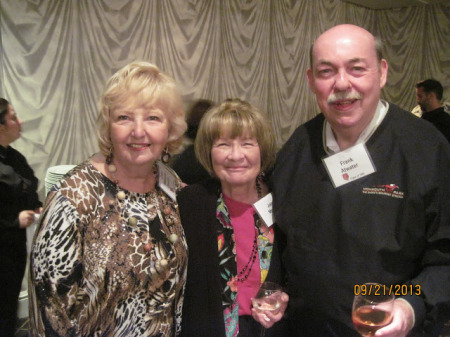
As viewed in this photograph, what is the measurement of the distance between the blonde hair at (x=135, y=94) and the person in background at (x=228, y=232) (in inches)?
10.5

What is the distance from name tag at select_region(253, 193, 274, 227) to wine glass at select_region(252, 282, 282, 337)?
280mm

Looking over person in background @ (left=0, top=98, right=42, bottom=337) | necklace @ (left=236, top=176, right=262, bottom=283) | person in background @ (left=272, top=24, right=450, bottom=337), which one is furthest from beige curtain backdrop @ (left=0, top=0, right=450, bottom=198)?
person in background @ (left=272, top=24, right=450, bottom=337)

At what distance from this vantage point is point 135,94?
156cm

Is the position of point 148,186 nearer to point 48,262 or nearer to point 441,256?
point 48,262

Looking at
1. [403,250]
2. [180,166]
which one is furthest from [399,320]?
[180,166]

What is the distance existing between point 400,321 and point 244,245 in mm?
686

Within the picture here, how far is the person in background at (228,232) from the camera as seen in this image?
1.72m

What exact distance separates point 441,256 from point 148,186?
111 centimetres

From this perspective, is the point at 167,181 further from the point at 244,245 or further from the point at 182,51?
the point at 182,51

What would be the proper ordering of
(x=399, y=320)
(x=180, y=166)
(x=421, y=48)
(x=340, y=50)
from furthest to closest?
(x=421, y=48), (x=180, y=166), (x=340, y=50), (x=399, y=320)

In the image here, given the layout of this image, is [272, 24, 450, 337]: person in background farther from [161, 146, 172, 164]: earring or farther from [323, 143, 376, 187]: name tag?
[161, 146, 172, 164]: earring

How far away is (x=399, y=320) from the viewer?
1300mm
